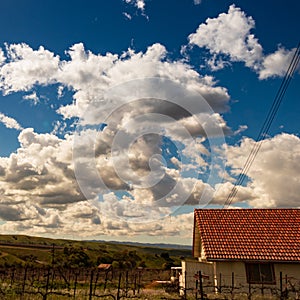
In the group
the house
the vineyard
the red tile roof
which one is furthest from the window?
the vineyard

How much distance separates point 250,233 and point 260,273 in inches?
120

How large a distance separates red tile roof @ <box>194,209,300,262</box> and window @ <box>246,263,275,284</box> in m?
0.55

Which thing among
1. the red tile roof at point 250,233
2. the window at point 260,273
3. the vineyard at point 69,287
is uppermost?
the red tile roof at point 250,233

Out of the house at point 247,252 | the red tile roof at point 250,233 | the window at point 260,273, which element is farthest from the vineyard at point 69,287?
the window at point 260,273

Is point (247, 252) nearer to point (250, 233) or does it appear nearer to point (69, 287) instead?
point (250, 233)

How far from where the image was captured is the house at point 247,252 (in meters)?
21.8

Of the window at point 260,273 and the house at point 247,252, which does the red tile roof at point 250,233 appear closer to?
the house at point 247,252

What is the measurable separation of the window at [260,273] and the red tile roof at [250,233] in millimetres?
549

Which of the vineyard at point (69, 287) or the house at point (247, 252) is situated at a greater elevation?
the house at point (247, 252)

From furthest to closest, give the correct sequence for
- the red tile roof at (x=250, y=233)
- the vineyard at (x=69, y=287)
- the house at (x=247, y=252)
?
the red tile roof at (x=250, y=233) < the house at (x=247, y=252) < the vineyard at (x=69, y=287)

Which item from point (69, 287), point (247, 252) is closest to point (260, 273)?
point (247, 252)

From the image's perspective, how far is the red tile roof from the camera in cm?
2231

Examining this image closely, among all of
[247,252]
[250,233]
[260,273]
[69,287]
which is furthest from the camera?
[69,287]

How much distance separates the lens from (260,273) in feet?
72.4
